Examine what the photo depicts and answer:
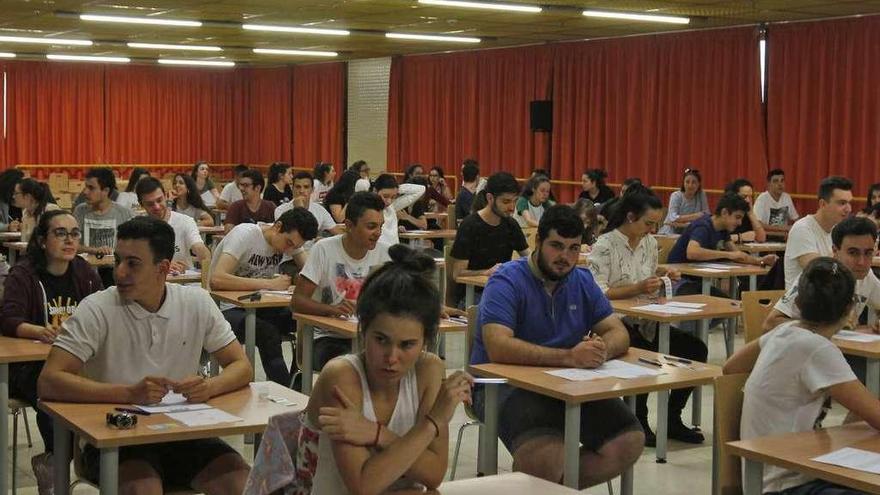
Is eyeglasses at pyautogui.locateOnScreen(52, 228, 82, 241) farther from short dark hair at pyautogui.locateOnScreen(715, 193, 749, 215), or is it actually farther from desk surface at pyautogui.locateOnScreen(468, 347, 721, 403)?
short dark hair at pyautogui.locateOnScreen(715, 193, 749, 215)

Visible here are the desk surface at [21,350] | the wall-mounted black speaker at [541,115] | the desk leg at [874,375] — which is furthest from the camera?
the wall-mounted black speaker at [541,115]

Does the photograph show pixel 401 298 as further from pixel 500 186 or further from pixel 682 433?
pixel 500 186

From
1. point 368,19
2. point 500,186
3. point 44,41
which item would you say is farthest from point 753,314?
point 44,41

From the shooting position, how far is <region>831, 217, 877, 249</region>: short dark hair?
5.40 meters

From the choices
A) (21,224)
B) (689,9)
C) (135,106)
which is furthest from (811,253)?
(135,106)

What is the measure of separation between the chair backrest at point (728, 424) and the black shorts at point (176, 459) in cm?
157

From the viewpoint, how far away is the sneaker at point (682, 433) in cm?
636

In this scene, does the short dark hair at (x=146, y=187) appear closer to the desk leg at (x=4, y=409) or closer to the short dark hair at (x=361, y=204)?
the short dark hair at (x=361, y=204)

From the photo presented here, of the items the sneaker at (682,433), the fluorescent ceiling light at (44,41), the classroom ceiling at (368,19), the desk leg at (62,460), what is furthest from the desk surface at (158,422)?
the fluorescent ceiling light at (44,41)

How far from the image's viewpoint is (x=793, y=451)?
3354mm

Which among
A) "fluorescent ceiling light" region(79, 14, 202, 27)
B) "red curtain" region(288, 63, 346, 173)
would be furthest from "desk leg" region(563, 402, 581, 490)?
"red curtain" region(288, 63, 346, 173)

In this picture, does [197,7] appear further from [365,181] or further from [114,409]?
[114,409]

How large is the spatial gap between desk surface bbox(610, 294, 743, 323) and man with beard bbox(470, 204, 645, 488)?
3.84 ft

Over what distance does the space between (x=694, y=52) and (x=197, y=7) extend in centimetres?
599
